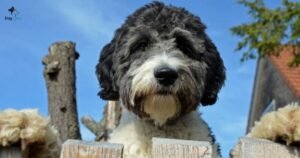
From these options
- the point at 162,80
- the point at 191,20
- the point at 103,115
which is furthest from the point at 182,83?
the point at 103,115

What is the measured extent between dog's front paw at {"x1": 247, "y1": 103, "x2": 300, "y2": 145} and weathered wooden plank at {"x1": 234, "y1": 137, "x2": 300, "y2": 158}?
0.15 metres

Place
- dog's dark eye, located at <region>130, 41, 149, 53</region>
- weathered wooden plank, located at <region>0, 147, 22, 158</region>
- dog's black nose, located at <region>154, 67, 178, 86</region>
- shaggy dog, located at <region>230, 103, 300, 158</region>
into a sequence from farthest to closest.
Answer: dog's dark eye, located at <region>130, 41, 149, 53</region>
dog's black nose, located at <region>154, 67, 178, 86</region>
shaggy dog, located at <region>230, 103, 300, 158</region>
weathered wooden plank, located at <region>0, 147, 22, 158</region>

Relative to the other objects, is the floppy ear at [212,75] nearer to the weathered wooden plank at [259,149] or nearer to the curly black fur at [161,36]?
the curly black fur at [161,36]

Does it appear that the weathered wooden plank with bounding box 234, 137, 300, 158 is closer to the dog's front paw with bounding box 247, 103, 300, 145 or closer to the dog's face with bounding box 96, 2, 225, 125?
the dog's front paw with bounding box 247, 103, 300, 145

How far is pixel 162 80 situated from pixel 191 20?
69 centimetres

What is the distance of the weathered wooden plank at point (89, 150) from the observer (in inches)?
86.8

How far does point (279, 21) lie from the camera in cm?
1061

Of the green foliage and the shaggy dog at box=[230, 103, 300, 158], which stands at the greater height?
the green foliage

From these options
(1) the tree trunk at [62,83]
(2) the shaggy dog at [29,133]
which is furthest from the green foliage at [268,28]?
(2) the shaggy dog at [29,133]

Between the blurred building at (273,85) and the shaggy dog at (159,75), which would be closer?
the shaggy dog at (159,75)

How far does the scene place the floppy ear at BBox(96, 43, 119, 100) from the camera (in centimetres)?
411

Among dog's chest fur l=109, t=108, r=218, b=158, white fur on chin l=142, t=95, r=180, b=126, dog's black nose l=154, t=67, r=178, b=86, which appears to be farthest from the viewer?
dog's chest fur l=109, t=108, r=218, b=158

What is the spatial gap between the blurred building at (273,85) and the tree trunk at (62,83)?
35.4 feet

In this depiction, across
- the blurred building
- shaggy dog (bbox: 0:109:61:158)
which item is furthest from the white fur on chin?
Answer: the blurred building
